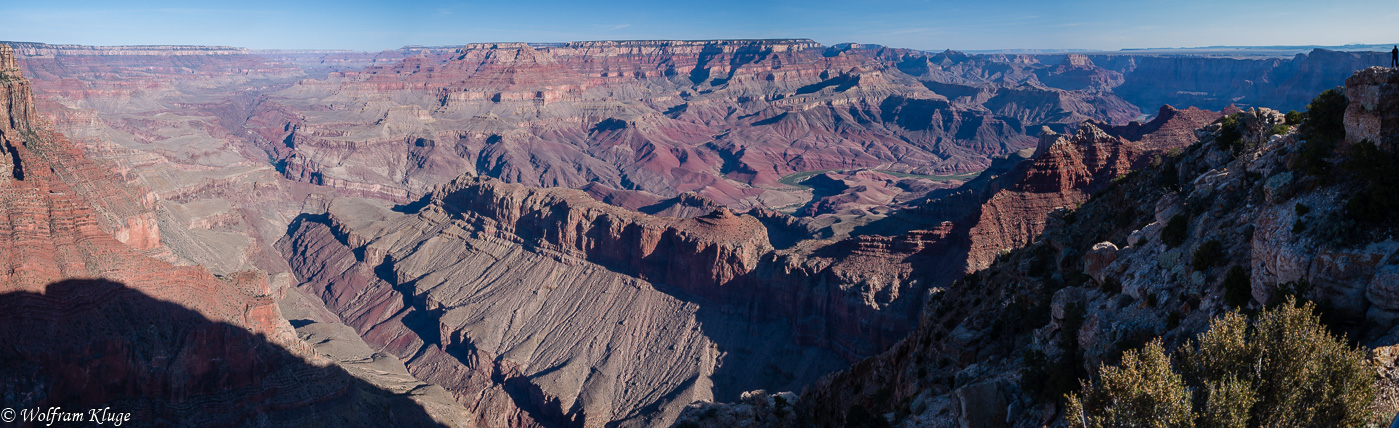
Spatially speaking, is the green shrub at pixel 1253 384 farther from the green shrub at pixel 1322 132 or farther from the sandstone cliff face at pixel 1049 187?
the sandstone cliff face at pixel 1049 187

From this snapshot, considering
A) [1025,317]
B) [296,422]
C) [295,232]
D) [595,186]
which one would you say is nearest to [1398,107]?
[1025,317]

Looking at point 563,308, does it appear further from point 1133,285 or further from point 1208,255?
point 1208,255

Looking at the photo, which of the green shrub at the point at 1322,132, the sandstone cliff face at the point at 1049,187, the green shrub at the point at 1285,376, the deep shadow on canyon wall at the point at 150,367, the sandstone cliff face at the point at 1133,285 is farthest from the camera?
the sandstone cliff face at the point at 1049,187

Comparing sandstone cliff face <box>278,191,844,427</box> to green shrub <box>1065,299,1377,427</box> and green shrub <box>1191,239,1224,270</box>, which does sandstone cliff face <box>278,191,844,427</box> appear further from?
→ green shrub <box>1065,299,1377,427</box>

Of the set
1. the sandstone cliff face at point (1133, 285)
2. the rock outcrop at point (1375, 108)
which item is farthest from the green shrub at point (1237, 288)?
the rock outcrop at point (1375, 108)

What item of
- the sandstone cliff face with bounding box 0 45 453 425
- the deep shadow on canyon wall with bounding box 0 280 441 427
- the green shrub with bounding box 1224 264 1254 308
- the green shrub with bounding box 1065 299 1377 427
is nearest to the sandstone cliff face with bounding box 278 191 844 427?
the sandstone cliff face with bounding box 0 45 453 425

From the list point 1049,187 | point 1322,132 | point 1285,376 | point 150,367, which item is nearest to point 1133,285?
point 1322,132
